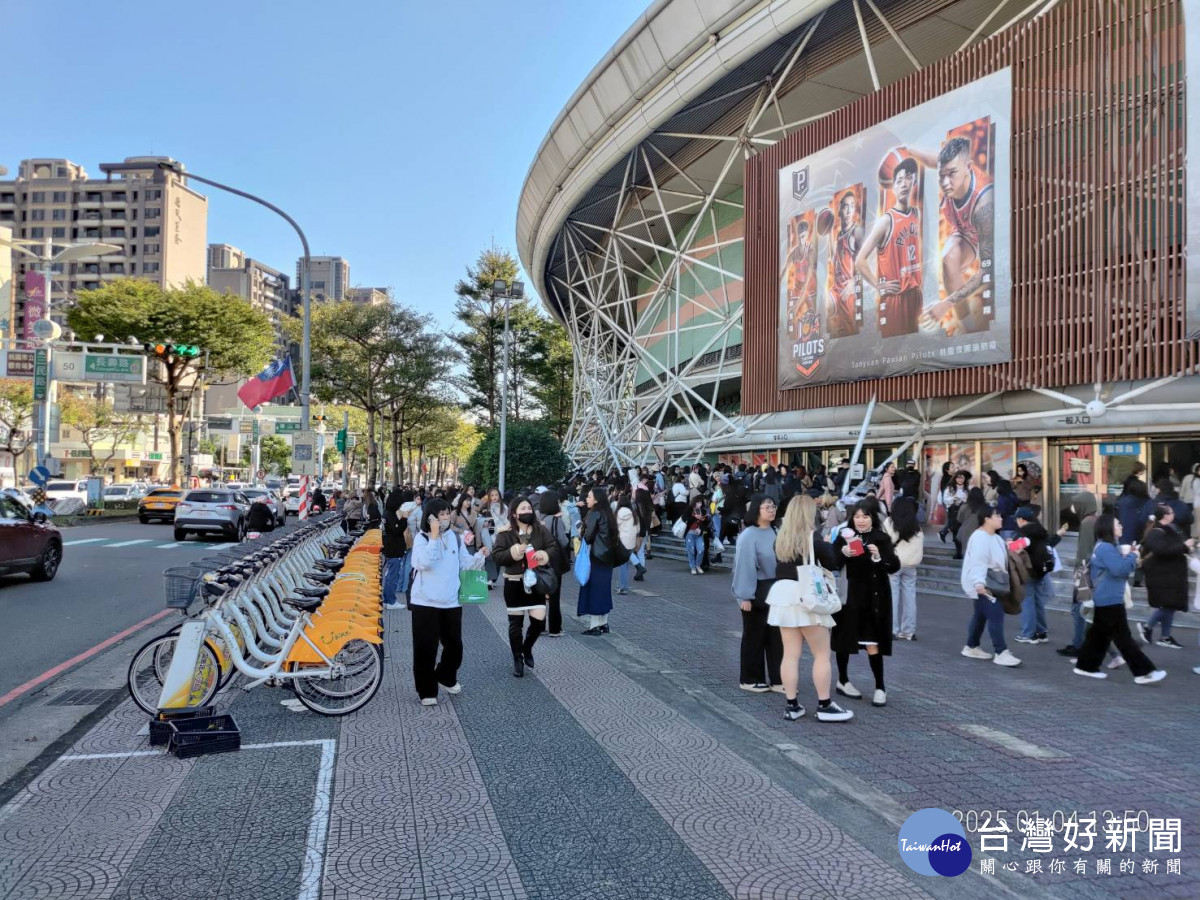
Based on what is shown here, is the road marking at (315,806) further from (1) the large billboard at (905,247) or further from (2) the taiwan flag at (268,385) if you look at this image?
(2) the taiwan flag at (268,385)

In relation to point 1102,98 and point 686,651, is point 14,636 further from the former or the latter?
point 1102,98

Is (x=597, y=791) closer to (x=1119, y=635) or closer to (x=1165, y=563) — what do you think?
(x=1119, y=635)

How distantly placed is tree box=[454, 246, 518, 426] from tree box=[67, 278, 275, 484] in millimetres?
12642

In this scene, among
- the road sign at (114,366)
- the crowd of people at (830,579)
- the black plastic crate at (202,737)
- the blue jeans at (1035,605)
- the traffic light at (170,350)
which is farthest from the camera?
the road sign at (114,366)

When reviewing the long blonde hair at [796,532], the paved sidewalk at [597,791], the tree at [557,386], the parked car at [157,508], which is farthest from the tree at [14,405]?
the long blonde hair at [796,532]

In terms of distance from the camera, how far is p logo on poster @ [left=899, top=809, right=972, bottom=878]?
3.98 m

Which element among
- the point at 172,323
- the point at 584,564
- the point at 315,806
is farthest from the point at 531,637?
the point at 172,323

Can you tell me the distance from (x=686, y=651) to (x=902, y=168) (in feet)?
46.3

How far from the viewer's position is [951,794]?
16.0ft

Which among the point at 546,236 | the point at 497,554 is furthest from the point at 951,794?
the point at 546,236

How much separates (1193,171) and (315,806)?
1605 cm

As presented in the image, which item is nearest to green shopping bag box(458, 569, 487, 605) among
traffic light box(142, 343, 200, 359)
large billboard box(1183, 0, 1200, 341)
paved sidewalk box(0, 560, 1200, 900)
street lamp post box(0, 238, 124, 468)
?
paved sidewalk box(0, 560, 1200, 900)

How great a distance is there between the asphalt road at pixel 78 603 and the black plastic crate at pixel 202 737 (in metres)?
2.65

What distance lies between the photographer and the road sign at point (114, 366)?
100 ft
